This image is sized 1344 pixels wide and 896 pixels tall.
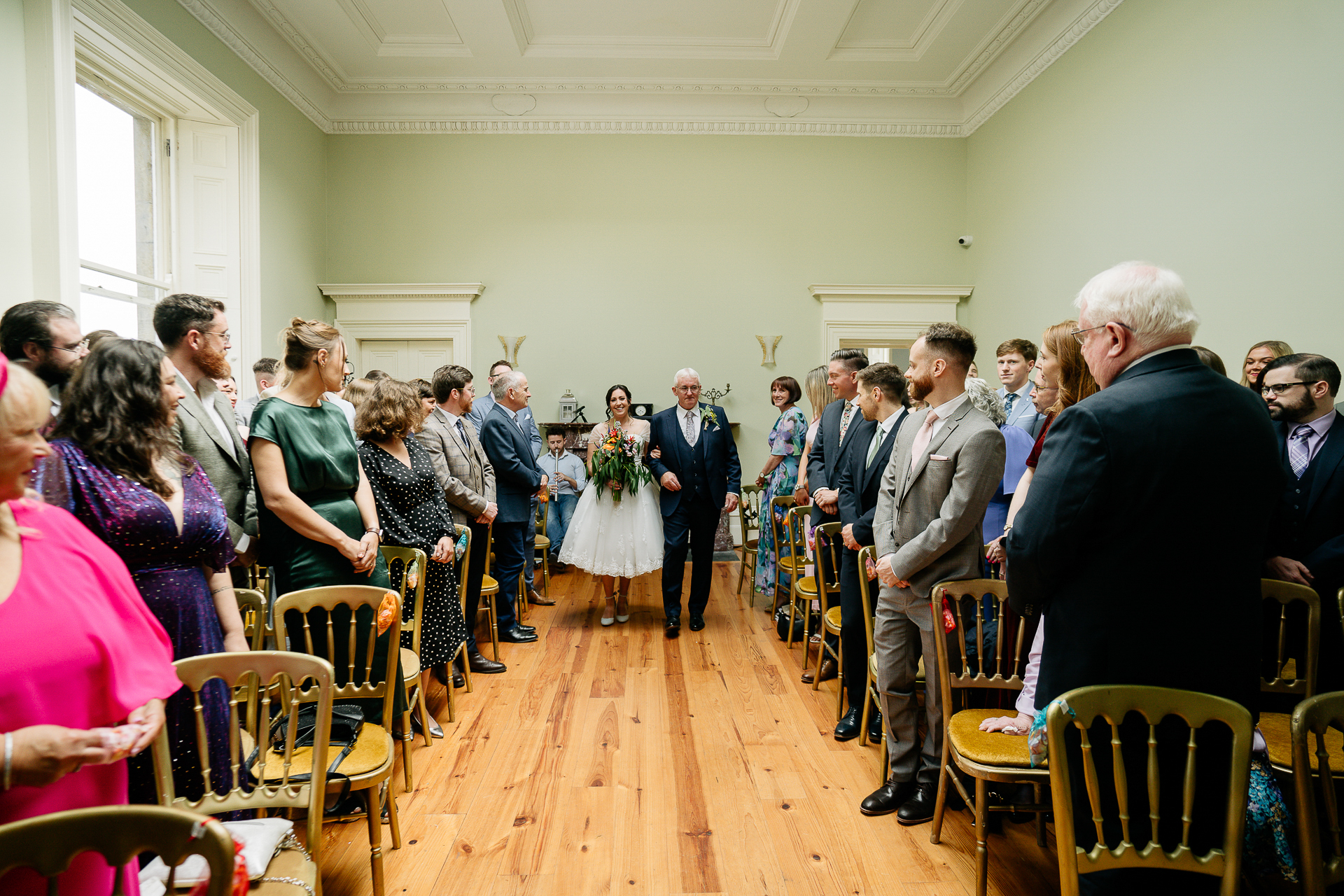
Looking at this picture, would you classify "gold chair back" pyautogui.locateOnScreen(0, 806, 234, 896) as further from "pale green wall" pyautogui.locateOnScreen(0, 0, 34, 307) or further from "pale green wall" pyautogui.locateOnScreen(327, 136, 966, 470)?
"pale green wall" pyautogui.locateOnScreen(327, 136, 966, 470)

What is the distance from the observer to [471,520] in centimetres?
420

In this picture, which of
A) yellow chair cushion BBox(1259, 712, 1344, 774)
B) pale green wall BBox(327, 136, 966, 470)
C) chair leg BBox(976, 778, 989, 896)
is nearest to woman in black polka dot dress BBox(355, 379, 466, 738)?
chair leg BBox(976, 778, 989, 896)

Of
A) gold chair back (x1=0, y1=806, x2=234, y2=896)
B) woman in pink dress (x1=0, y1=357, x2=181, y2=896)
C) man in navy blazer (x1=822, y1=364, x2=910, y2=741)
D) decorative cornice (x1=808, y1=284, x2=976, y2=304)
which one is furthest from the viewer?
decorative cornice (x1=808, y1=284, x2=976, y2=304)

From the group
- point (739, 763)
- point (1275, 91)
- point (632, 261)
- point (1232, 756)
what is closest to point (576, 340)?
point (632, 261)

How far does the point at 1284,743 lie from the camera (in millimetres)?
2145

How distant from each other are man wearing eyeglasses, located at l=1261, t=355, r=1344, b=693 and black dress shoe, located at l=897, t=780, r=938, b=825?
1309mm

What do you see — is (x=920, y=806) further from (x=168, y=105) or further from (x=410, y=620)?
(x=168, y=105)

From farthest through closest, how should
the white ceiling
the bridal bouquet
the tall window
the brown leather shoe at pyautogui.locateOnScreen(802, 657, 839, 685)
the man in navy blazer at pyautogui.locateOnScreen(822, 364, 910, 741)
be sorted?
the white ceiling < the bridal bouquet < the tall window < the brown leather shoe at pyautogui.locateOnScreen(802, 657, 839, 685) < the man in navy blazer at pyautogui.locateOnScreen(822, 364, 910, 741)

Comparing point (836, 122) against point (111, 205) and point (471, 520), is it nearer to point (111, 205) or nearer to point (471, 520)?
point (471, 520)

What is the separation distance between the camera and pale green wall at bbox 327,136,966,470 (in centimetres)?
749

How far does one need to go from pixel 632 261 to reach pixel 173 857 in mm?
7046

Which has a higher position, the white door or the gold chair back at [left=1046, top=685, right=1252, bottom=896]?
the white door

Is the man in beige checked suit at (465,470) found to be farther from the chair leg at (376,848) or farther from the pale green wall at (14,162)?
the pale green wall at (14,162)

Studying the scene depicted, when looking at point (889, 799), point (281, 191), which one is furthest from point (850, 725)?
point (281, 191)
